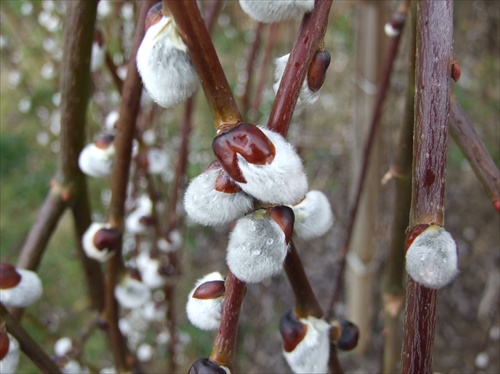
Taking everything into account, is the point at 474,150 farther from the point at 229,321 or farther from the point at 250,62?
the point at 250,62

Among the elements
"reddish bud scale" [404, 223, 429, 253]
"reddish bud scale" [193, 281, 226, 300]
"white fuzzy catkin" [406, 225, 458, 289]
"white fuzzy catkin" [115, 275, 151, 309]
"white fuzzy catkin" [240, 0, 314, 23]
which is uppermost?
"white fuzzy catkin" [240, 0, 314, 23]

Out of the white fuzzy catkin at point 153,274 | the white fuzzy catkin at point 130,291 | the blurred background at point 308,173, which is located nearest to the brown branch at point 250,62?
the blurred background at point 308,173

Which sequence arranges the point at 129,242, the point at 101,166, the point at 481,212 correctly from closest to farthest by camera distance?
1. the point at 101,166
2. the point at 129,242
3. the point at 481,212

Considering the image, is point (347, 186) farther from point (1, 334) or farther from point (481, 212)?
point (1, 334)

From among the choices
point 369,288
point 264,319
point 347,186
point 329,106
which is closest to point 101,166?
point 369,288

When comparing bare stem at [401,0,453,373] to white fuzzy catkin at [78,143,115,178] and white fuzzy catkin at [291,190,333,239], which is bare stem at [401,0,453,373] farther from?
white fuzzy catkin at [78,143,115,178]

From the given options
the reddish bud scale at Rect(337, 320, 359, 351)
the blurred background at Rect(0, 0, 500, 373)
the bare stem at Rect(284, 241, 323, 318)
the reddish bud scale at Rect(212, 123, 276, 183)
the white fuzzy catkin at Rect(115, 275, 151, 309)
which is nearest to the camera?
the reddish bud scale at Rect(212, 123, 276, 183)

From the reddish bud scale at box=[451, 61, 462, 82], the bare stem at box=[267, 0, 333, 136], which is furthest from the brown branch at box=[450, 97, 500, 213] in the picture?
the bare stem at box=[267, 0, 333, 136]
